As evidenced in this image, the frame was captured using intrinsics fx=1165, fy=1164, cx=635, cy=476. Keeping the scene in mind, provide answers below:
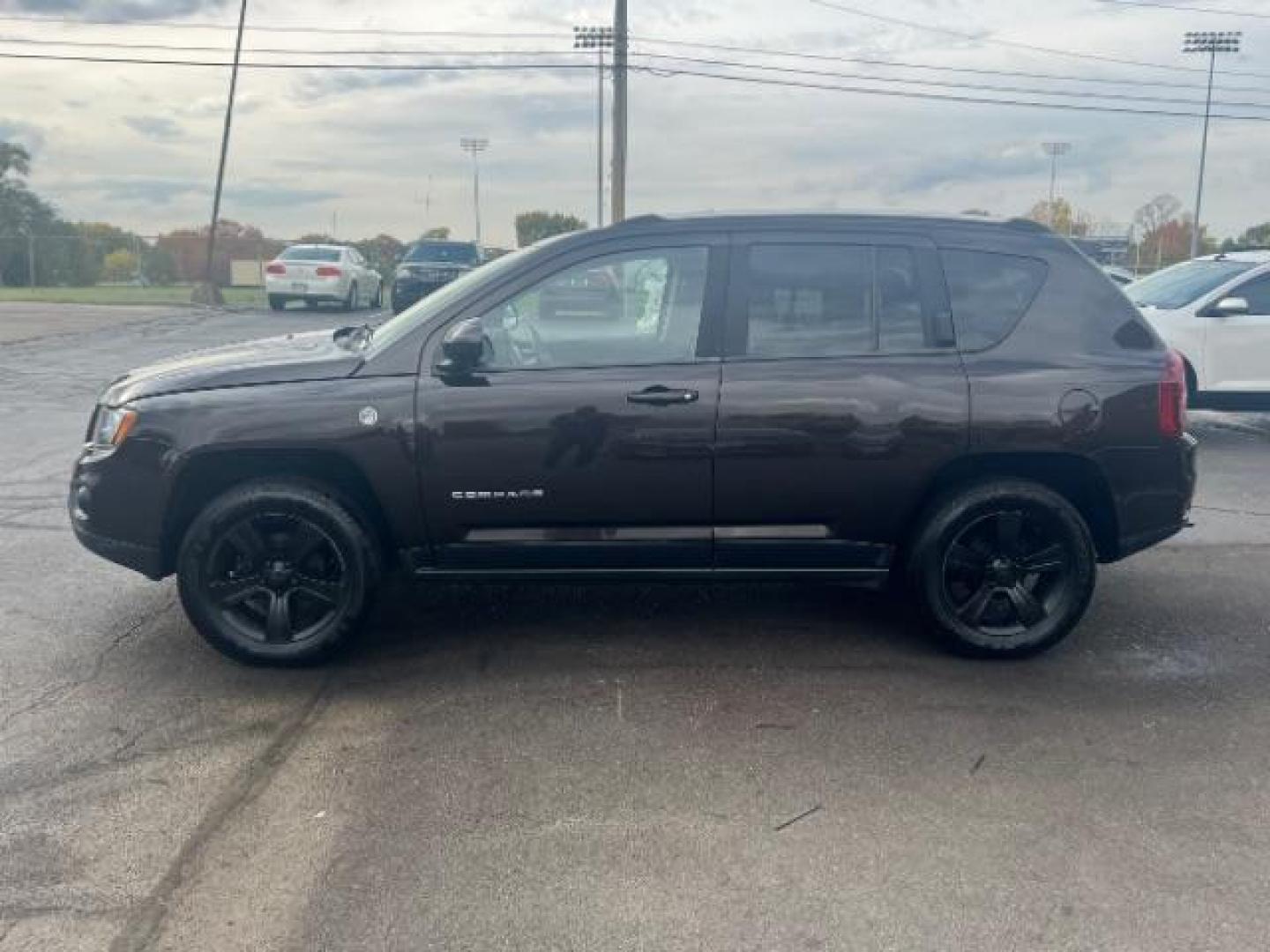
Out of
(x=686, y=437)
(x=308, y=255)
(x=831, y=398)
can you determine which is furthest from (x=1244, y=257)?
(x=308, y=255)

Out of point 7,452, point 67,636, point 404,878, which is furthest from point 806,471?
point 7,452

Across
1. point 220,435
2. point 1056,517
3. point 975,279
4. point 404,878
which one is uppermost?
point 975,279

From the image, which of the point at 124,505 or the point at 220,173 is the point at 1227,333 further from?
the point at 220,173

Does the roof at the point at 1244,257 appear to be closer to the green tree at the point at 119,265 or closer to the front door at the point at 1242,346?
the front door at the point at 1242,346

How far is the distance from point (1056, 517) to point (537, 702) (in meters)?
2.26

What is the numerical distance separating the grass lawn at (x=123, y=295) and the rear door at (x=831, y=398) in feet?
101

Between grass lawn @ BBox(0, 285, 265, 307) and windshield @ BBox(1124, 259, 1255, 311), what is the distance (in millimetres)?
27231

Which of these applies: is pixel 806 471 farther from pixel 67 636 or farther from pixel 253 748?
pixel 67 636

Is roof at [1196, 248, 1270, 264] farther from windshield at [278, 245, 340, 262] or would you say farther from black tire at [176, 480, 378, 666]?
windshield at [278, 245, 340, 262]

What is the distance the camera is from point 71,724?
420cm

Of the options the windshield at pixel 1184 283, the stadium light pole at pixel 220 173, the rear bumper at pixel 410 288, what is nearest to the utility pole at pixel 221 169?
the stadium light pole at pixel 220 173

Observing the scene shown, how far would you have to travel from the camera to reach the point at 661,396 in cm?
461

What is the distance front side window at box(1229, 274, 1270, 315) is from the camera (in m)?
10.4

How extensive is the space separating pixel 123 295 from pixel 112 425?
36133mm
